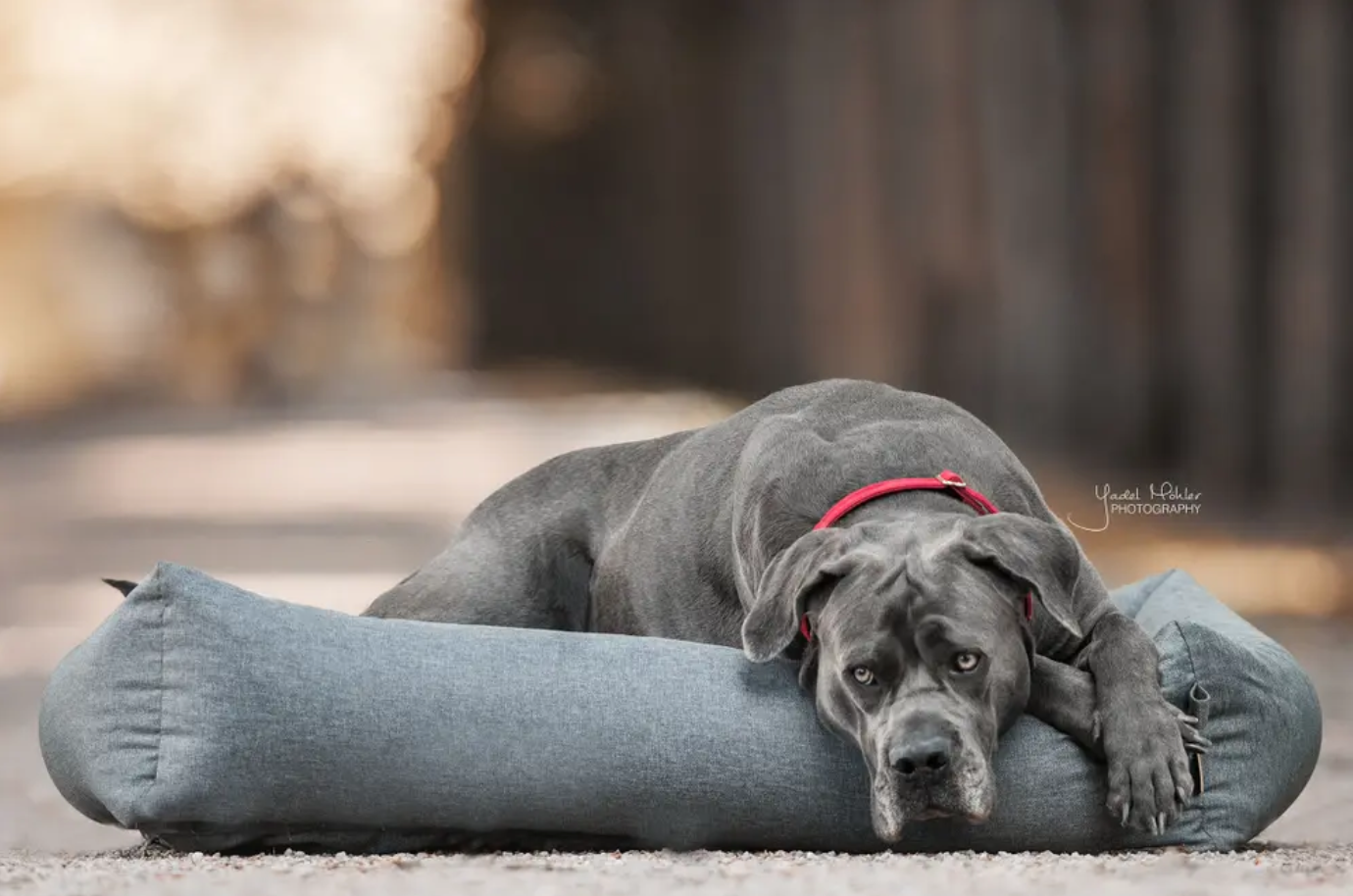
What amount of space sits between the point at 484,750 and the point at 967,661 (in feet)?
2.41

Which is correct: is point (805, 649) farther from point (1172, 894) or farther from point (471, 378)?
point (471, 378)

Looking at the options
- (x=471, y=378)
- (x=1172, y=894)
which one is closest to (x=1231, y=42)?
(x=1172, y=894)

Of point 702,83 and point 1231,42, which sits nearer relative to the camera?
point 1231,42

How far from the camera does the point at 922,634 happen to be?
2.98 m

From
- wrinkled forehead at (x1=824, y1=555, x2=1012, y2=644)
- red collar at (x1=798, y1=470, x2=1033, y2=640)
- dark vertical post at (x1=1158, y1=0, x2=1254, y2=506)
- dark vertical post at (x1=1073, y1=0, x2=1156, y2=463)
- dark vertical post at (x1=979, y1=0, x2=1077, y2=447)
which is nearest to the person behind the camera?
wrinkled forehead at (x1=824, y1=555, x2=1012, y2=644)

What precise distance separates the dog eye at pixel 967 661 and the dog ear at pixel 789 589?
8.6 inches

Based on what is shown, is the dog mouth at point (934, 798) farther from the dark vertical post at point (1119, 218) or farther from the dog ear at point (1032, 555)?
the dark vertical post at point (1119, 218)

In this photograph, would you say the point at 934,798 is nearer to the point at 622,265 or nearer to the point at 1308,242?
the point at 1308,242

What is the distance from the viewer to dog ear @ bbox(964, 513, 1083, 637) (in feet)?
10.0

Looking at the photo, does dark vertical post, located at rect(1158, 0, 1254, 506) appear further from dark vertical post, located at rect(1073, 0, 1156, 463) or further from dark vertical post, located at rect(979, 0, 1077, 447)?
dark vertical post, located at rect(979, 0, 1077, 447)

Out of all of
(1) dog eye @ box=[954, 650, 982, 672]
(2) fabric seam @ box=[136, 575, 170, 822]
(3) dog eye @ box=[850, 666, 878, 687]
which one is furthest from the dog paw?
(2) fabric seam @ box=[136, 575, 170, 822]

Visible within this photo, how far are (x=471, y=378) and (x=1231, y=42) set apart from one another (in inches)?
493

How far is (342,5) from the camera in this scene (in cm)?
1764

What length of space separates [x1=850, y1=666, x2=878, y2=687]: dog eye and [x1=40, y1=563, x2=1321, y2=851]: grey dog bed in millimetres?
207
